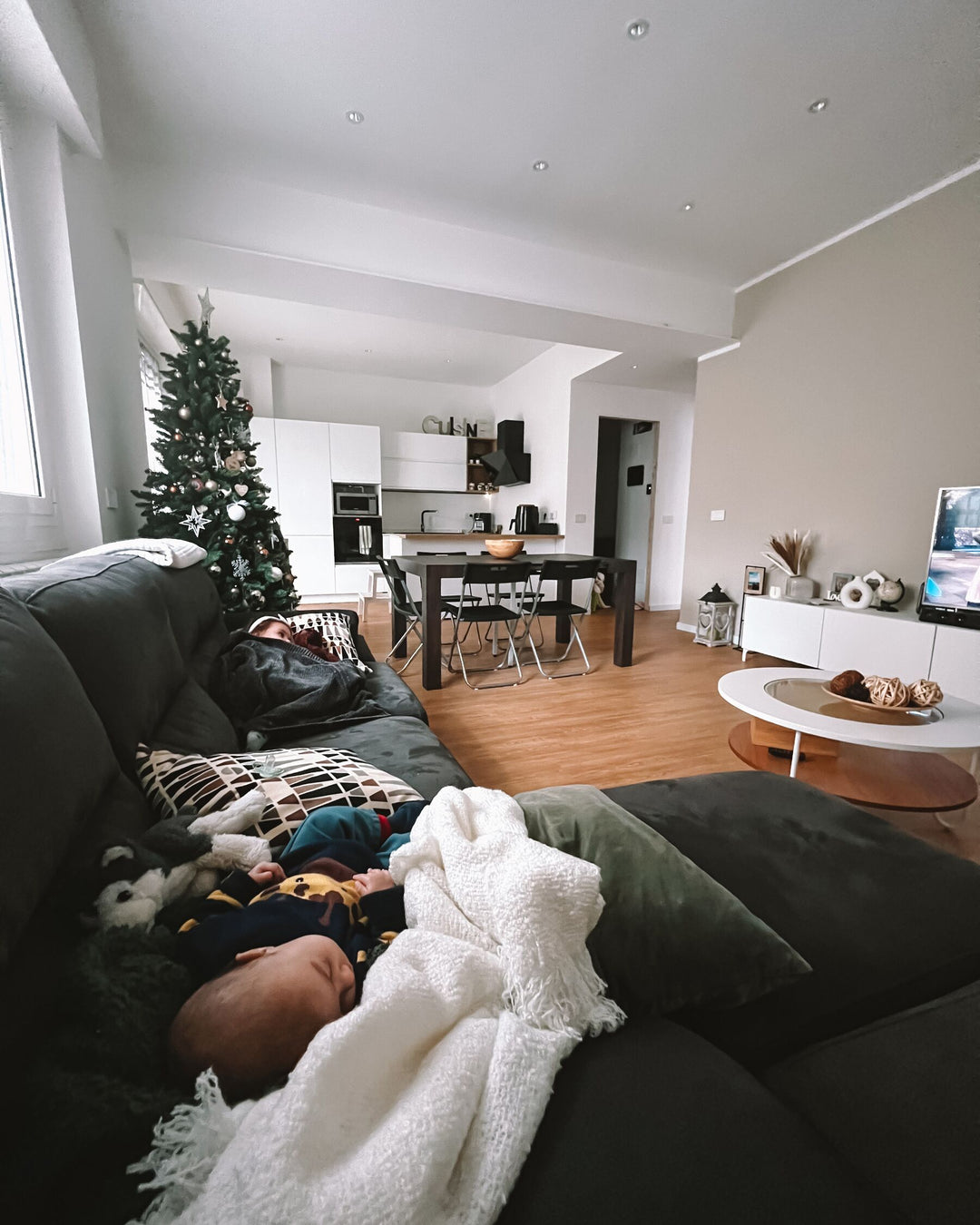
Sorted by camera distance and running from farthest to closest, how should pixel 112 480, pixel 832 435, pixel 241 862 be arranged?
pixel 832 435, pixel 112 480, pixel 241 862

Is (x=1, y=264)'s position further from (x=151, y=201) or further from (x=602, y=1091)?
(x=602, y=1091)

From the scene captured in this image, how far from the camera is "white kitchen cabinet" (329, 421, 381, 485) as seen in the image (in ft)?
21.7

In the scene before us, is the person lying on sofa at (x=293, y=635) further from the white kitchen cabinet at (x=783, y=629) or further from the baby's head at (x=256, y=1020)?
the white kitchen cabinet at (x=783, y=629)

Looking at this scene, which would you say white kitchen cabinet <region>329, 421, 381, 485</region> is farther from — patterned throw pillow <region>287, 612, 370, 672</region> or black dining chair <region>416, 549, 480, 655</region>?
patterned throw pillow <region>287, 612, 370, 672</region>

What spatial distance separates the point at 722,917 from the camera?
68cm

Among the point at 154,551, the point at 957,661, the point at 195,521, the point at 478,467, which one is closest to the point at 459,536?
the point at 478,467

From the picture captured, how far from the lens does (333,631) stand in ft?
8.30

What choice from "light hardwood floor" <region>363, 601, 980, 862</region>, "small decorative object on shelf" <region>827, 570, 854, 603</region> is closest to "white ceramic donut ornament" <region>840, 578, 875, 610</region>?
"small decorative object on shelf" <region>827, 570, 854, 603</region>

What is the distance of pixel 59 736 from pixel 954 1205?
1115mm

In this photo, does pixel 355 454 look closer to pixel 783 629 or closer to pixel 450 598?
pixel 450 598

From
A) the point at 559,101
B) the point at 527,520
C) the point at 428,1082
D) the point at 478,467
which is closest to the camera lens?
the point at 428,1082

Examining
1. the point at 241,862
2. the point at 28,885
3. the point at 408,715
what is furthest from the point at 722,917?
the point at 408,715

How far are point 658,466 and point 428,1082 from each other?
22.0 feet

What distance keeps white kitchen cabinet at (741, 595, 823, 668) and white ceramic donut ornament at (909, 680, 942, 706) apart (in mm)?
1925
